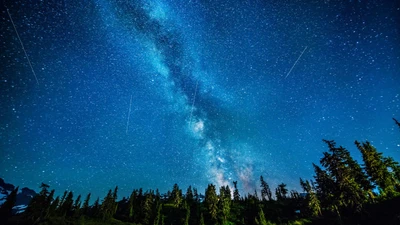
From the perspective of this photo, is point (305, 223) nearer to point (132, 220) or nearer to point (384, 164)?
point (384, 164)

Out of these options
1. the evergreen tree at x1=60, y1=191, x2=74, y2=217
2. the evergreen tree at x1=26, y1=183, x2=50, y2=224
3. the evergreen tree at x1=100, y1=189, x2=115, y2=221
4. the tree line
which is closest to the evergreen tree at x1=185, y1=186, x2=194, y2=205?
Result: the tree line

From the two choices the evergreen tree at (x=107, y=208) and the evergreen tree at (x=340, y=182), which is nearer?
the evergreen tree at (x=340, y=182)

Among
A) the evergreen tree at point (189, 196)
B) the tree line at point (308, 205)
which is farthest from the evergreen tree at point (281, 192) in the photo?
the evergreen tree at point (189, 196)

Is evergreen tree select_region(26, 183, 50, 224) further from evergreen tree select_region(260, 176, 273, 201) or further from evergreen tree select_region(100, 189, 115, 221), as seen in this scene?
evergreen tree select_region(260, 176, 273, 201)

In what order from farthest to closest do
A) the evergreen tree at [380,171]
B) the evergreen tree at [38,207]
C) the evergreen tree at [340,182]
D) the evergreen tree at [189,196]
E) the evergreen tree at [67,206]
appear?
the evergreen tree at [189,196] → the evergreen tree at [67,206] → the evergreen tree at [38,207] → the evergreen tree at [380,171] → the evergreen tree at [340,182]

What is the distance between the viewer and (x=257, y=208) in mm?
91375

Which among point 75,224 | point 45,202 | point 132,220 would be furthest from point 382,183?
point 45,202

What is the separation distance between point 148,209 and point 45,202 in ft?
128

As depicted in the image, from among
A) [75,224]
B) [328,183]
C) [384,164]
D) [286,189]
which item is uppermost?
[286,189]

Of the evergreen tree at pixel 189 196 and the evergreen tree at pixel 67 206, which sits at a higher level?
the evergreen tree at pixel 189 196

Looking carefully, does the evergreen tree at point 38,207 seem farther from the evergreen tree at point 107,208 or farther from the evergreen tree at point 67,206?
the evergreen tree at point 107,208

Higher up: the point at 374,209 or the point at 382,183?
the point at 382,183

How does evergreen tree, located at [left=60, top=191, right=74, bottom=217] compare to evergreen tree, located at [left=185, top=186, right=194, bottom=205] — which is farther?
evergreen tree, located at [left=185, top=186, right=194, bottom=205]

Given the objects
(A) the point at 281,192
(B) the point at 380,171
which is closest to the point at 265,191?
(A) the point at 281,192
